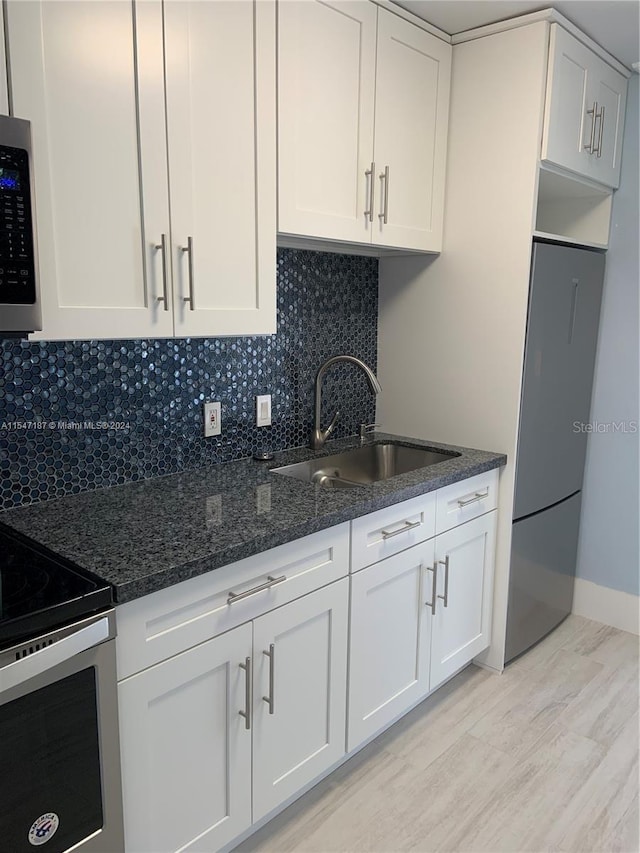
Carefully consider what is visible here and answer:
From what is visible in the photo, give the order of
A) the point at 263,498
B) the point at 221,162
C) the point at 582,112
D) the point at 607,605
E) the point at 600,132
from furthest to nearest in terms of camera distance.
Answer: the point at 607,605 → the point at 600,132 → the point at 582,112 → the point at 263,498 → the point at 221,162

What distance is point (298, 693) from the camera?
1.72 metres

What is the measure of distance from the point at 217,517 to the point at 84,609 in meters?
0.50

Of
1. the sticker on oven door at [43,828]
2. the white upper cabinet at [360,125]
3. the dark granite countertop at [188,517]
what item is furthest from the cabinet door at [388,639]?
the white upper cabinet at [360,125]

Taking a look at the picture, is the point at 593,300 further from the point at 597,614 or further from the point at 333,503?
the point at 333,503

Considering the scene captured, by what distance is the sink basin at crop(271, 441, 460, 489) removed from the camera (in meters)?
2.36

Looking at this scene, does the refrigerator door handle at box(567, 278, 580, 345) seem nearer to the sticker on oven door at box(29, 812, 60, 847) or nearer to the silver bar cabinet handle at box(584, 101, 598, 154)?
the silver bar cabinet handle at box(584, 101, 598, 154)

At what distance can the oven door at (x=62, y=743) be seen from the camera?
112 cm

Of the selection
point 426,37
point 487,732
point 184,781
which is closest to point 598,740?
point 487,732

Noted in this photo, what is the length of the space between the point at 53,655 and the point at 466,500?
5.00 ft

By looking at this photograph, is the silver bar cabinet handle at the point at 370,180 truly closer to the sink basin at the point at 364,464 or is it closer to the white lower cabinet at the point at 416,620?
the sink basin at the point at 364,464

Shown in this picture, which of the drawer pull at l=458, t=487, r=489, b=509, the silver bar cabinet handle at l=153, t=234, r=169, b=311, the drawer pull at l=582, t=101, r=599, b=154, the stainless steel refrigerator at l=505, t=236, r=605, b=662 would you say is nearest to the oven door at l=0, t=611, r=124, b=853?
the silver bar cabinet handle at l=153, t=234, r=169, b=311

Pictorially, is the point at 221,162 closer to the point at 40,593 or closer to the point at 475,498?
the point at 40,593

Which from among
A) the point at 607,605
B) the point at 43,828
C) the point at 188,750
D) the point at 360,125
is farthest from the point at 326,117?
the point at 607,605

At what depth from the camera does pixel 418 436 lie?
272 centimetres
